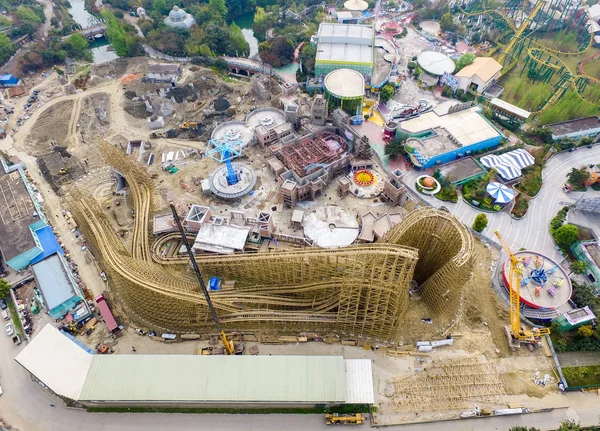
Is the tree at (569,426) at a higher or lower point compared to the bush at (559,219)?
lower

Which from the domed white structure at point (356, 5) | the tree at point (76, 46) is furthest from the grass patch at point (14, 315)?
the domed white structure at point (356, 5)

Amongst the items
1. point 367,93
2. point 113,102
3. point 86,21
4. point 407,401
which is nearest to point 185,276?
point 407,401

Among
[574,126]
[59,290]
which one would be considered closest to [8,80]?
[59,290]

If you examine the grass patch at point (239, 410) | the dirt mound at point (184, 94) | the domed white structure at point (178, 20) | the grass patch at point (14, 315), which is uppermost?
the domed white structure at point (178, 20)

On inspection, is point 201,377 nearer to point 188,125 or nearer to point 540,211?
point 188,125

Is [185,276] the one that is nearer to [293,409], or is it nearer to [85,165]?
[293,409]

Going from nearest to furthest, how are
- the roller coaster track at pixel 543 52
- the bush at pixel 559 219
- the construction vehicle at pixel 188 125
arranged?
the bush at pixel 559 219 < the construction vehicle at pixel 188 125 < the roller coaster track at pixel 543 52

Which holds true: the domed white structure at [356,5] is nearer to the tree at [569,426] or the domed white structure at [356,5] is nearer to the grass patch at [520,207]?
the grass patch at [520,207]
